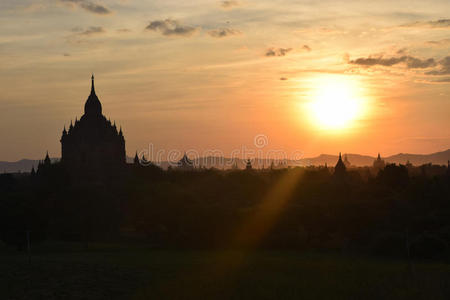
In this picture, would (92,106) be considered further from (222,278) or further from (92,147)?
(222,278)

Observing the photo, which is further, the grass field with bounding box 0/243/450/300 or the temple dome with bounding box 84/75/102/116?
the temple dome with bounding box 84/75/102/116

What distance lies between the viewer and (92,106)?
153750 millimetres

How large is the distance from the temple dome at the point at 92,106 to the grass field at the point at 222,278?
3902 inches

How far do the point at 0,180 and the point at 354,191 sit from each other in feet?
265

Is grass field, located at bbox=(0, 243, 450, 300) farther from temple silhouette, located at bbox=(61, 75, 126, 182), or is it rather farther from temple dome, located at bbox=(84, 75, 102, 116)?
temple dome, located at bbox=(84, 75, 102, 116)

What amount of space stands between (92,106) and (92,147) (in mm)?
10560

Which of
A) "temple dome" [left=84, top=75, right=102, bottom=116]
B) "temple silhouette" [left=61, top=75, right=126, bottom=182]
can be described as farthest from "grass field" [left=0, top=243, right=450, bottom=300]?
"temple dome" [left=84, top=75, right=102, bottom=116]

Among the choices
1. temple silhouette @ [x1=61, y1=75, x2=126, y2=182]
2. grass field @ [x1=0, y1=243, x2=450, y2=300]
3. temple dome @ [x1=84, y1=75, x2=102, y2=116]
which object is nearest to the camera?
grass field @ [x1=0, y1=243, x2=450, y2=300]

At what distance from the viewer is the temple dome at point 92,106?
153 meters

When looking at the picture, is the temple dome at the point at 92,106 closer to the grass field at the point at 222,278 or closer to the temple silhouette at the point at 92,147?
the temple silhouette at the point at 92,147

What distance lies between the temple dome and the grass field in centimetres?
9911

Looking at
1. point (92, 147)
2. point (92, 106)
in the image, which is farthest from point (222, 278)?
point (92, 106)

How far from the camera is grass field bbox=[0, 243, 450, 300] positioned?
3741 centimetres

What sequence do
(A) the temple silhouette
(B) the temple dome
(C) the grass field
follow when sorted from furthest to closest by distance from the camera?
1. (B) the temple dome
2. (A) the temple silhouette
3. (C) the grass field
